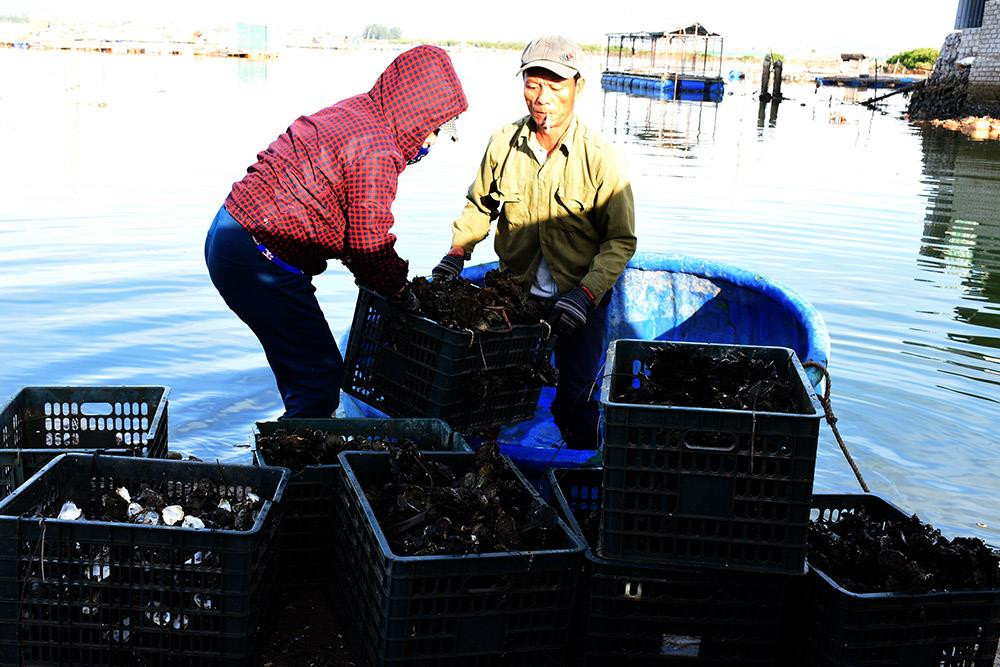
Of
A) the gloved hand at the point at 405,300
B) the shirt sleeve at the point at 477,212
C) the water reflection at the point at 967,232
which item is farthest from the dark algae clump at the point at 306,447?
the water reflection at the point at 967,232

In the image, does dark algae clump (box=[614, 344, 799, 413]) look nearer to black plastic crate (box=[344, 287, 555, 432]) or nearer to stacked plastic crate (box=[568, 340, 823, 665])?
stacked plastic crate (box=[568, 340, 823, 665])

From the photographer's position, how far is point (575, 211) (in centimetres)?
472

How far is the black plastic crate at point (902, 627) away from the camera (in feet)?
9.98

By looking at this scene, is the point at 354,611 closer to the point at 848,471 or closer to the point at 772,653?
the point at 772,653

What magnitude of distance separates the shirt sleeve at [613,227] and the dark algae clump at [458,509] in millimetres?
1251

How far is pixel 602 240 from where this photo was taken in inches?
A: 189

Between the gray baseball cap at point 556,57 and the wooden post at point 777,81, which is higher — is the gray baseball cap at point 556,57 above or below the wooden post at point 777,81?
below

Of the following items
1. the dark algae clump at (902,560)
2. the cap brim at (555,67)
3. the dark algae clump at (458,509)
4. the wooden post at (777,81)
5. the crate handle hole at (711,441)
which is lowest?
the dark algae clump at (902,560)

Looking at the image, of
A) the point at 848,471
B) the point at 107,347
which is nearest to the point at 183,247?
the point at 107,347

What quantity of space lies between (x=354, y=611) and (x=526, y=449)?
1.35m

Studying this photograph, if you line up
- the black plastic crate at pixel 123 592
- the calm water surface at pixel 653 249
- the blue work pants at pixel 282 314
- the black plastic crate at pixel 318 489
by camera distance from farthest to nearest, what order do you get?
the calm water surface at pixel 653 249 → the blue work pants at pixel 282 314 → the black plastic crate at pixel 318 489 → the black plastic crate at pixel 123 592

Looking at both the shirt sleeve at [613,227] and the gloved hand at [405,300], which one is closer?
the gloved hand at [405,300]

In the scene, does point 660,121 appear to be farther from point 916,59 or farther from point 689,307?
point 916,59

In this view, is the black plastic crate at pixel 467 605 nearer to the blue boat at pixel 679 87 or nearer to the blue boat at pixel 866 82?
the blue boat at pixel 679 87
